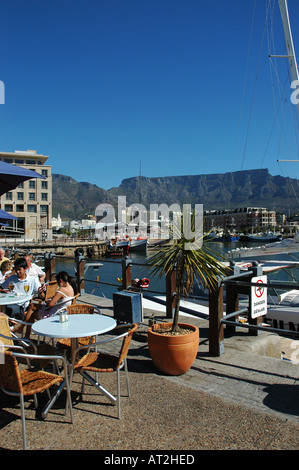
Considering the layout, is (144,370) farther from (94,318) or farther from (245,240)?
(245,240)

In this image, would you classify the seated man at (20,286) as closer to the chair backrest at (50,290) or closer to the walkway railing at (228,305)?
the chair backrest at (50,290)

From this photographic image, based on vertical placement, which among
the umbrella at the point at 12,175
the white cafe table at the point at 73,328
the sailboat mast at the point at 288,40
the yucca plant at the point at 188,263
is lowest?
the white cafe table at the point at 73,328

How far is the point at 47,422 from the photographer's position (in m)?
3.54

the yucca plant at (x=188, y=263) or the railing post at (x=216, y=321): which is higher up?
the yucca plant at (x=188, y=263)

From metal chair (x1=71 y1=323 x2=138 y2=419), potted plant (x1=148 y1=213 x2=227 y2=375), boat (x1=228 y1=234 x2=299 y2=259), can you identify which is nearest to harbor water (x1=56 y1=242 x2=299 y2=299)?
potted plant (x1=148 y1=213 x2=227 y2=375)

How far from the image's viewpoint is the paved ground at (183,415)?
3.16 m

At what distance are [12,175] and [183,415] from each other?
4.20 metres

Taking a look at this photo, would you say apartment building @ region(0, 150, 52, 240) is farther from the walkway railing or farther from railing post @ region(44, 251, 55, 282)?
the walkway railing

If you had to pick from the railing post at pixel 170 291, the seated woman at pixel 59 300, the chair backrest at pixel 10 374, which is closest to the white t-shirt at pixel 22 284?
the seated woman at pixel 59 300

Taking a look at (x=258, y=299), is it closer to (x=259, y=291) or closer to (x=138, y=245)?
(x=259, y=291)

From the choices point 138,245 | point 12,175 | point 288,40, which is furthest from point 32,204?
point 12,175

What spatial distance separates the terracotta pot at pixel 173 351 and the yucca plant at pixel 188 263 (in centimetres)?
32

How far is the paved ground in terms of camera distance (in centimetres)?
316

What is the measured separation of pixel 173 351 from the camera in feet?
15.0
